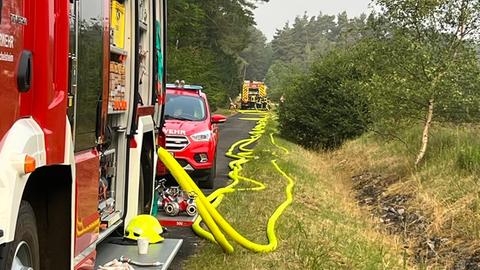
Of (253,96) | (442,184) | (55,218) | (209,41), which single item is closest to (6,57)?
(55,218)

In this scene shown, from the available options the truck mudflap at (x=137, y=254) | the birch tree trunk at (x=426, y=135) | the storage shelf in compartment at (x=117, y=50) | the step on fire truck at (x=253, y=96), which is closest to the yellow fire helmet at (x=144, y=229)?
the truck mudflap at (x=137, y=254)

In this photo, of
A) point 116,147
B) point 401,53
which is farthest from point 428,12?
point 116,147

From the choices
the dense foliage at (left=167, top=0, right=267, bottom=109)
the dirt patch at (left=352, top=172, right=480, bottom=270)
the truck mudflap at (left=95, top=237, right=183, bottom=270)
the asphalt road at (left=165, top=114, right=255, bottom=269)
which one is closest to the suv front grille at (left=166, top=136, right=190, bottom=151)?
the asphalt road at (left=165, top=114, right=255, bottom=269)

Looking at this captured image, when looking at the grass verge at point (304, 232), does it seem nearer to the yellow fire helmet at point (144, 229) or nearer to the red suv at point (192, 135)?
the yellow fire helmet at point (144, 229)

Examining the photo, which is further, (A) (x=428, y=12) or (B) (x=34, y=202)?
(A) (x=428, y=12)

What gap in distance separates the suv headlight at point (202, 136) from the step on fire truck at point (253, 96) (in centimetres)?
5252

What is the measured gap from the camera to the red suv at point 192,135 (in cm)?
1247

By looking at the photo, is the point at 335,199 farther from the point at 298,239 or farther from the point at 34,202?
the point at 34,202

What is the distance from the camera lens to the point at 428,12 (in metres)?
15.7

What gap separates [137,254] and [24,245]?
237 cm

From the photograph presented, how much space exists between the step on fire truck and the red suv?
170 ft

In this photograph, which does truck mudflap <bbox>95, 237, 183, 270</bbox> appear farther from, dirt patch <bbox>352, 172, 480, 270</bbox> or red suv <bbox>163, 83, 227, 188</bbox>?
red suv <bbox>163, 83, 227, 188</bbox>

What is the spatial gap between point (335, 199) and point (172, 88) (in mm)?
3991

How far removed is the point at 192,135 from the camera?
12.6 metres
